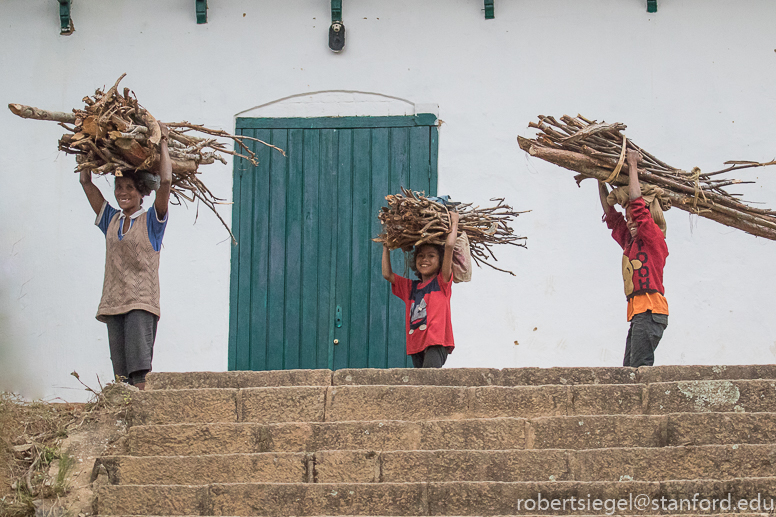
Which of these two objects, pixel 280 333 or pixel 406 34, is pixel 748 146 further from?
pixel 280 333

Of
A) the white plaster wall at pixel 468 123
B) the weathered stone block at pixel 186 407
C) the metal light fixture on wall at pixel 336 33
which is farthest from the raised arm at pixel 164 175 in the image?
the metal light fixture on wall at pixel 336 33

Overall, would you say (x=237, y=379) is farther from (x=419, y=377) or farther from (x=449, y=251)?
(x=449, y=251)

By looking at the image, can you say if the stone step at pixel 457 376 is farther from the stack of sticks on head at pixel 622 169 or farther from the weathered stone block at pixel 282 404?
the stack of sticks on head at pixel 622 169

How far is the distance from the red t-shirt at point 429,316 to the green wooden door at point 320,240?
122 cm

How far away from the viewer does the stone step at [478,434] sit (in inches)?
181

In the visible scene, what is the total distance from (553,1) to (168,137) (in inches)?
143

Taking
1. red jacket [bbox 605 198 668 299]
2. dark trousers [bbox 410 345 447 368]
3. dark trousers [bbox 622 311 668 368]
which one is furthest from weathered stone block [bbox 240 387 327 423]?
red jacket [bbox 605 198 668 299]

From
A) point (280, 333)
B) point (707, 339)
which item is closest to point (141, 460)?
point (280, 333)

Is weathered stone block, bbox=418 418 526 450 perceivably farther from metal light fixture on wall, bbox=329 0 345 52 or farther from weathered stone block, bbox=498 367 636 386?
metal light fixture on wall, bbox=329 0 345 52

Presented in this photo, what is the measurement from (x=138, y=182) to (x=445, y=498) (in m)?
2.88

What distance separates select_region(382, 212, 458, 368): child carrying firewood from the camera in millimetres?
6023

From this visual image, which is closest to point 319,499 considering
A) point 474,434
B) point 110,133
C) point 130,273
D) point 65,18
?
point 474,434

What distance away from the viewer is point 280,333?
754cm

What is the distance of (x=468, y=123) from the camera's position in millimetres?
7711
